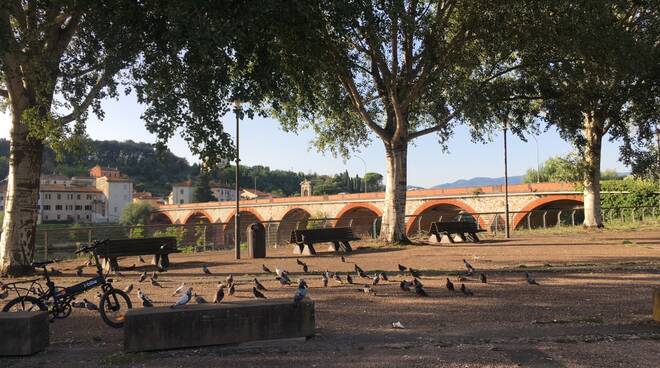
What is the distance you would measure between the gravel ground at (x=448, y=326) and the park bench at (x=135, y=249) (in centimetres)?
124

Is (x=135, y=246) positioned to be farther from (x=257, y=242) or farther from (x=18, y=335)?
(x=18, y=335)

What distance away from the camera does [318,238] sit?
17.7 meters

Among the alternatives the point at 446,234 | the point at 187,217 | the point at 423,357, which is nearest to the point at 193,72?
the point at 423,357

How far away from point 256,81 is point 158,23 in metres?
2.13

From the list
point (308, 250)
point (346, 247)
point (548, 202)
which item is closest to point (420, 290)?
point (308, 250)

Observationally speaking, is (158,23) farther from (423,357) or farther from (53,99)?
(423,357)

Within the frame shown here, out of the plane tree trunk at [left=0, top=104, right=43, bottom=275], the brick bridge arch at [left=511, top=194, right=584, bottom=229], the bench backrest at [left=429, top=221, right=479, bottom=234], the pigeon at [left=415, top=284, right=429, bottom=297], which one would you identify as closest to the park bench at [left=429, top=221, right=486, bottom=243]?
the bench backrest at [left=429, top=221, right=479, bottom=234]

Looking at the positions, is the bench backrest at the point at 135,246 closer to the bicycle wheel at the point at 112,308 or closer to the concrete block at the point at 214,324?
the bicycle wheel at the point at 112,308

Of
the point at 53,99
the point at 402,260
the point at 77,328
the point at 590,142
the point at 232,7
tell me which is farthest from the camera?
the point at 590,142

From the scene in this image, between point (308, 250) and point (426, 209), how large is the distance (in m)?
34.0

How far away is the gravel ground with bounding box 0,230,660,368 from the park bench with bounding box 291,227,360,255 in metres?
4.83

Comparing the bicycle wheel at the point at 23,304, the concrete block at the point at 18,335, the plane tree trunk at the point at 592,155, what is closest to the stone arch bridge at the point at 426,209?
the plane tree trunk at the point at 592,155

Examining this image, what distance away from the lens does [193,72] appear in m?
10.4

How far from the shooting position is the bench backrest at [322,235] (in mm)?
17641
